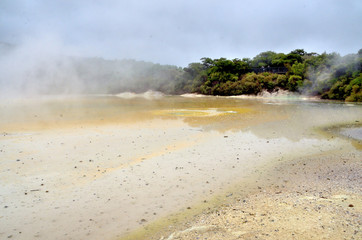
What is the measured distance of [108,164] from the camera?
7.36 m

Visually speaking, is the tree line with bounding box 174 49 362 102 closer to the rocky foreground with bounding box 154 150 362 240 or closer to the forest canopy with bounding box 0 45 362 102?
the forest canopy with bounding box 0 45 362 102

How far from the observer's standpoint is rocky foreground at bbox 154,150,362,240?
3.65m

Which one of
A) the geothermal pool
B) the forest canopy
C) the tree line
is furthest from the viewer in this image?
the forest canopy

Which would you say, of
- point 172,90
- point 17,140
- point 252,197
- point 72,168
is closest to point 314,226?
point 252,197

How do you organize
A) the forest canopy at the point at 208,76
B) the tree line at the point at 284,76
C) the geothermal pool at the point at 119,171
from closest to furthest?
the geothermal pool at the point at 119,171, the tree line at the point at 284,76, the forest canopy at the point at 208,76

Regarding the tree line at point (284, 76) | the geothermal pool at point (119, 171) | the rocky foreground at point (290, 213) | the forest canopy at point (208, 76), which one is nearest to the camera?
the rocky foreground at point (290, 213)

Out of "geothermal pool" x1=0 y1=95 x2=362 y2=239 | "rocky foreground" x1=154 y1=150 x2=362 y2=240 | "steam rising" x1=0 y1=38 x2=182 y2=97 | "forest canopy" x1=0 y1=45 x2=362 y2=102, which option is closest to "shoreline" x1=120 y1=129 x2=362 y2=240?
"rocky foreground" x1=154 y1=150 x2=362 y2=240

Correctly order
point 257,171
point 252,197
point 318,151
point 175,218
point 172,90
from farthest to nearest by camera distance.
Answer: point 172,90 < point 318,151 < point 257,171 < point 252,197 < point 175,218

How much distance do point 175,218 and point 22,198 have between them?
333 centimetres

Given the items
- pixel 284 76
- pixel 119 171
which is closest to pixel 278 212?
pixel 119 171

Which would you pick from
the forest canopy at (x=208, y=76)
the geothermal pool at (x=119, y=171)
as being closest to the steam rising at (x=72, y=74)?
the forest canopy at (x=208, y=76)

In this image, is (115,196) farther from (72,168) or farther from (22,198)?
(72,168)

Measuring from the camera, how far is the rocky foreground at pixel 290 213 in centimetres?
365

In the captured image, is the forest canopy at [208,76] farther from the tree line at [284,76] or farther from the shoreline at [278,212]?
the shoreline at [278,212]
